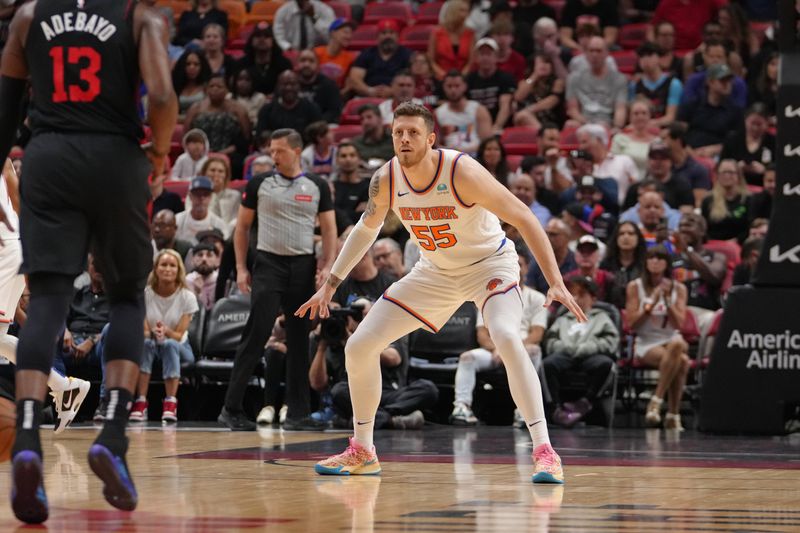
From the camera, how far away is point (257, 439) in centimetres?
917

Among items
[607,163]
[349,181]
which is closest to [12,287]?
[349,181]

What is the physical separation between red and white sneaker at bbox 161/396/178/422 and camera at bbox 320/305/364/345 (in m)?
1.54

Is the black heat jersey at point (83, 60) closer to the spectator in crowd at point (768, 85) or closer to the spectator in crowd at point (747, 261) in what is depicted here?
the spectator in crowd at point (747, 261)

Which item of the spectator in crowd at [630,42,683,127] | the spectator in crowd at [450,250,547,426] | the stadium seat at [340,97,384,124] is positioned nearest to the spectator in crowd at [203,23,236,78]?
the stadium seat at [340,97,384,124]

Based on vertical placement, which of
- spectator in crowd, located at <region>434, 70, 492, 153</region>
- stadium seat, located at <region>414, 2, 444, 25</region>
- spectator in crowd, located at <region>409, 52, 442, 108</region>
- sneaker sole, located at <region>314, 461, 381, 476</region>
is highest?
stadium seat, located at <region>414, 2, 444, 25</region>

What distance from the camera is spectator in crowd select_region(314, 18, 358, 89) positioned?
17422 mm

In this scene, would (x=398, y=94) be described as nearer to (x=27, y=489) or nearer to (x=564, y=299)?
(x=564, y=299)

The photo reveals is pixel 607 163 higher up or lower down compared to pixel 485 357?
higher up

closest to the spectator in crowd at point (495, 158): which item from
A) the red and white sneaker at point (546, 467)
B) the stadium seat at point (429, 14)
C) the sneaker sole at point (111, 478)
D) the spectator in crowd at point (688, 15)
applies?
the spectator in crowd at point (688, 15)

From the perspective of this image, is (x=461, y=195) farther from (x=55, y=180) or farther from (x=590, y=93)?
(x=590, y=93)

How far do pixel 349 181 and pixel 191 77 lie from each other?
13.6ft

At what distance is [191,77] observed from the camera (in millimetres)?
16891

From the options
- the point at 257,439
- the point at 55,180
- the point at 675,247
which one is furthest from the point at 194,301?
the point at 55,180

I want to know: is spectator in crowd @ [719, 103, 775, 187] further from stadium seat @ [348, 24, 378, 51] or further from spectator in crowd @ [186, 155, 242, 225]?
stadium seat @ [348, 24, 378, 51]
